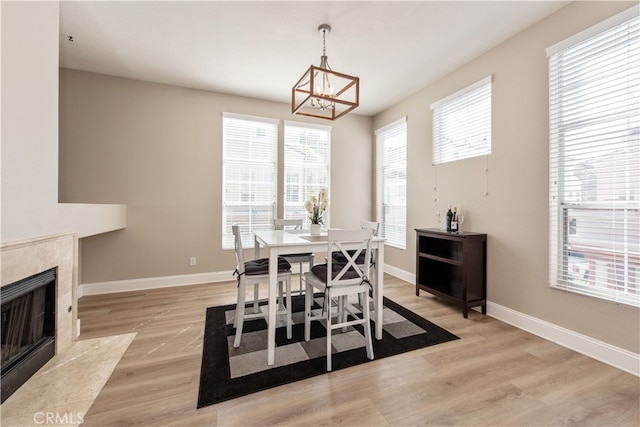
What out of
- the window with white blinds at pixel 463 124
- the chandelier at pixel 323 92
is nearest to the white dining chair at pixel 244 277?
the chandelier at pixel 323 92

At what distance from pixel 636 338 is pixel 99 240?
554 cm

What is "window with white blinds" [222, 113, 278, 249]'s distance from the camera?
4332 mm

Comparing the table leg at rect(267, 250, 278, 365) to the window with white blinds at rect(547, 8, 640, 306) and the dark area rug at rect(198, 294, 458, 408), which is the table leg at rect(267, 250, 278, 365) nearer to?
the dark area rug at rect(198, 294, 458, 408)

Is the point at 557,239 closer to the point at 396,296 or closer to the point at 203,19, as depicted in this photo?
the point at 396,296

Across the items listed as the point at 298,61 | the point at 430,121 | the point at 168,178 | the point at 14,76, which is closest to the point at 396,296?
the point at 430,121

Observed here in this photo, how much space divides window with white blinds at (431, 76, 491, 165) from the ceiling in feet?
1.30

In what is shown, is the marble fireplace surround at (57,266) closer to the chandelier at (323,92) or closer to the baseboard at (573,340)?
the chandelier at (323,92)

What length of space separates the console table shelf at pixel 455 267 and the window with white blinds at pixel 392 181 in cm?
83

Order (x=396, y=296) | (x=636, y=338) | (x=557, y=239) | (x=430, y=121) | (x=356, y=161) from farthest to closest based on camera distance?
1. (x=356, y=161)
2. (x=430, y=121)
3. (x=396, y=296)
4. (x=557, y=239)
5. (x=636, y=338)

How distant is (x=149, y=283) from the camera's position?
3902mm

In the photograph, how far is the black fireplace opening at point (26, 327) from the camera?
5.66ft

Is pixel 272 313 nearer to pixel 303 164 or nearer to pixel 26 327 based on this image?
pixel 26 327

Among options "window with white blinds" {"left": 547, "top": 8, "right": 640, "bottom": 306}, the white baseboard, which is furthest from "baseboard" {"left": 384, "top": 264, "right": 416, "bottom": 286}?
"window with white blinds" {"left": 547, "top": 8, "right": 640, "bottom": 306}

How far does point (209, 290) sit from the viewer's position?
382 cm
